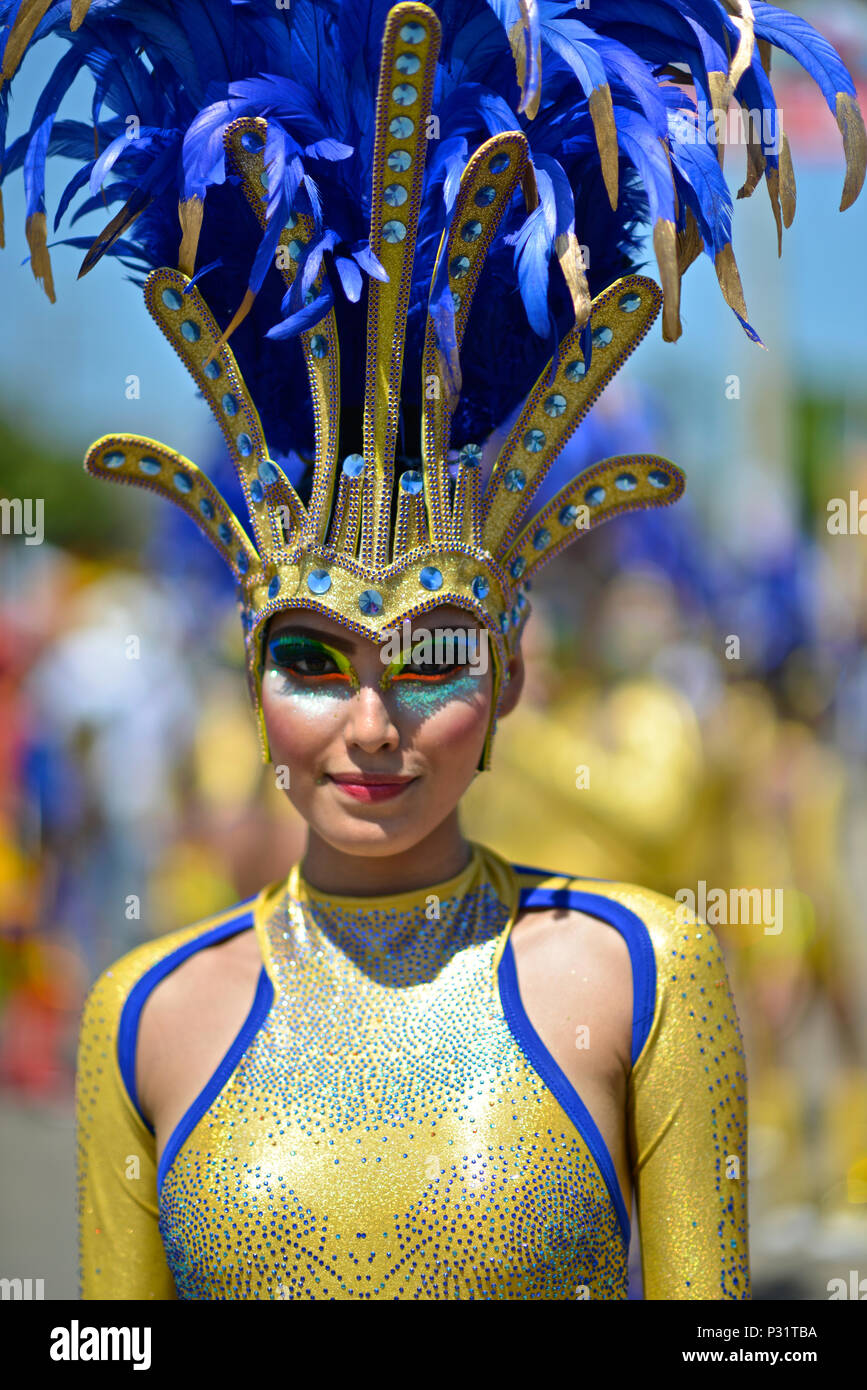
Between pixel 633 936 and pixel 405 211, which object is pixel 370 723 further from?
pixel 405 211

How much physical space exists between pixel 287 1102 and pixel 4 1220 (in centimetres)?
384

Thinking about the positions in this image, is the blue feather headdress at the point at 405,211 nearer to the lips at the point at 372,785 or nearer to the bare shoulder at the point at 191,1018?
the lips at the point at 372,785

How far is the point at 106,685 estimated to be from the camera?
26.9 ft

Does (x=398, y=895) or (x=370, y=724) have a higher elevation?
(x=370, y=724)

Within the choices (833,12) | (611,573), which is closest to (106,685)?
(611,573)

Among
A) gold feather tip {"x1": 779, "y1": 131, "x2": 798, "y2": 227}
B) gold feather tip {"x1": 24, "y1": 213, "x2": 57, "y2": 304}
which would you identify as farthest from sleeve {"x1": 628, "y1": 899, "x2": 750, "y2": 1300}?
gold feather tip {"x1": 24, "y1": 213, "x2": 57, "y2": 304}

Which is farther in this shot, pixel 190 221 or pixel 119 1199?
pixel 119 1199

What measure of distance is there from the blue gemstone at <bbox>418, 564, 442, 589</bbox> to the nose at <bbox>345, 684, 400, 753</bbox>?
0.17 m

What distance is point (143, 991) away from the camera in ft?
8.16

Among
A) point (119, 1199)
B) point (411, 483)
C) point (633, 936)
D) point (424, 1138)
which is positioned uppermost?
point (411, 483)

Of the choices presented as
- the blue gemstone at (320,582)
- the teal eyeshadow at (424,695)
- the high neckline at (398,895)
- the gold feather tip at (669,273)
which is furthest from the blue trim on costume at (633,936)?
the gold feather tip at (669,273)

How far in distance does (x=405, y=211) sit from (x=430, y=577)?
0.52 m

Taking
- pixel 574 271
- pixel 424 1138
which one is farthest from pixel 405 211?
pixel 424 1138

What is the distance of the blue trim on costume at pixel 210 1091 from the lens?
232cm
